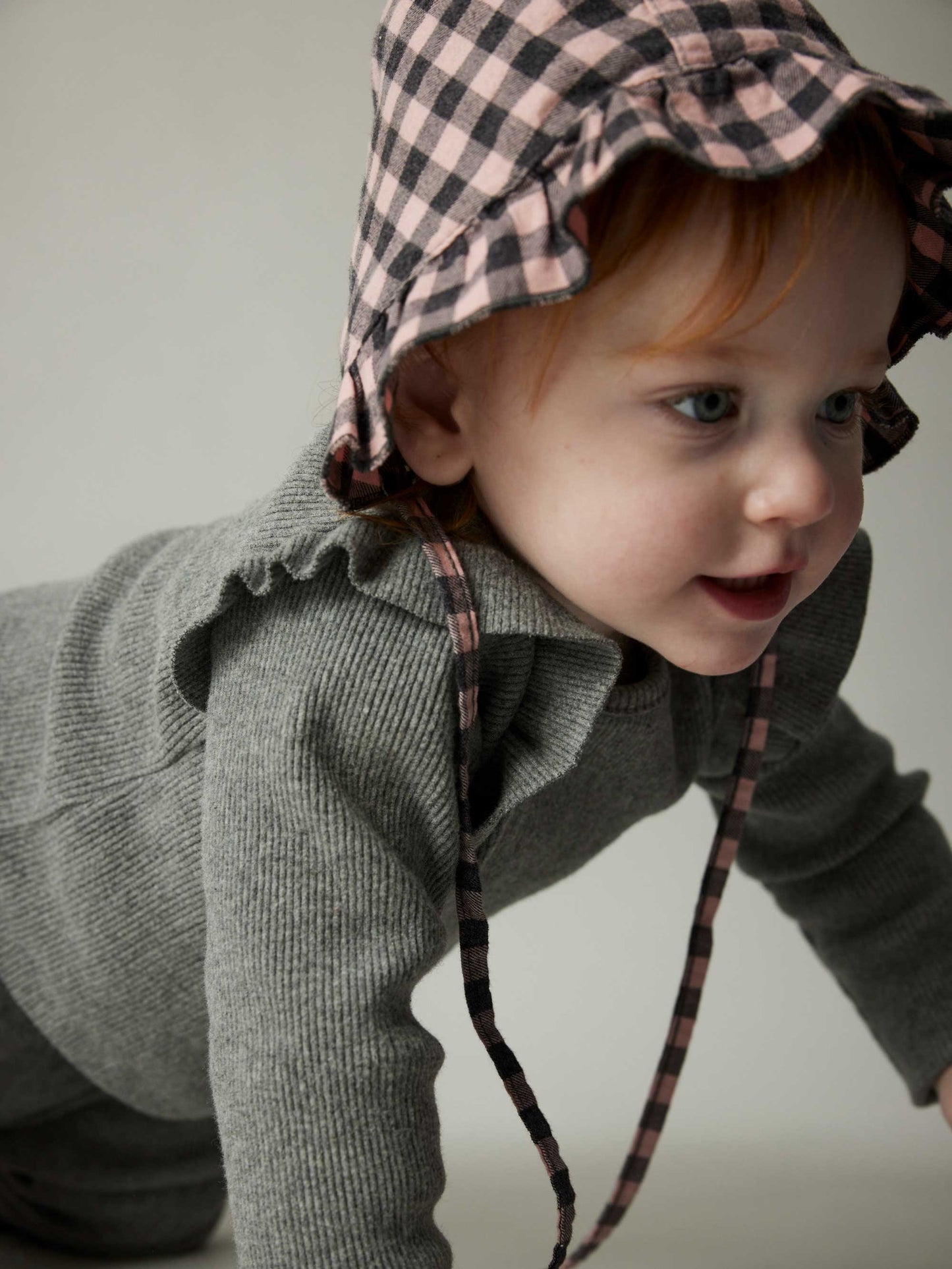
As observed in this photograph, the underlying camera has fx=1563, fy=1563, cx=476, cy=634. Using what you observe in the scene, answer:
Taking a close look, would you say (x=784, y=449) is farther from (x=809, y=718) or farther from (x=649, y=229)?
(x=809, y=718)

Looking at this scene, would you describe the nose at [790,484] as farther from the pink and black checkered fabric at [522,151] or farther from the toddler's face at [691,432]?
the pink and black checkered fabric at [522,151]

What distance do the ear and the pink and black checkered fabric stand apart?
23 millimetres

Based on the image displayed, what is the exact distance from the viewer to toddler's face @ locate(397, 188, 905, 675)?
2.16 feet

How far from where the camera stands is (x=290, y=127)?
1498mm

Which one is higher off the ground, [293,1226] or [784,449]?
[784,449]

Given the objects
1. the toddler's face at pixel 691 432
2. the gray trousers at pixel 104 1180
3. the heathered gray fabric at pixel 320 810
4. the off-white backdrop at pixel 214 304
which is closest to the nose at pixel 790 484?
the toddler's face at pixel 691 432

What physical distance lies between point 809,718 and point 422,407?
33 cm

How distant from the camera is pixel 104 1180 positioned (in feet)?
3.48

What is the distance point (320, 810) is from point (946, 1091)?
504 millimetres

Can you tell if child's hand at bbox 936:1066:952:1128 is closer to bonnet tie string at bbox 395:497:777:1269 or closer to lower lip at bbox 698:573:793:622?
bonnet tie string at bbox 395:497:777:1269

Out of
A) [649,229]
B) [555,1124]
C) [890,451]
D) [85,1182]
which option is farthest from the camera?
[555,1124]

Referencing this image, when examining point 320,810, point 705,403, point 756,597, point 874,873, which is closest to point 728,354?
point 705,403

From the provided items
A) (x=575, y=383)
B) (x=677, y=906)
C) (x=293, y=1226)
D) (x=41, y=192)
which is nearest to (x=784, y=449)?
(x=575, y=383)

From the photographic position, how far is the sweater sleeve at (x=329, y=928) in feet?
2.23
